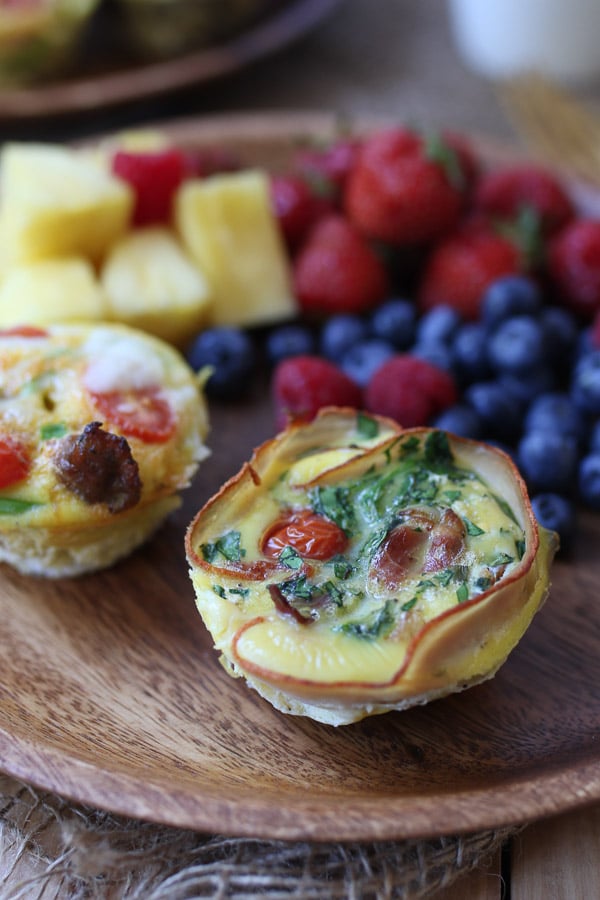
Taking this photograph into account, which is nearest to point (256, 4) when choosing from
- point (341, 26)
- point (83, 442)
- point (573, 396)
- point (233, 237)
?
point (341, 26)

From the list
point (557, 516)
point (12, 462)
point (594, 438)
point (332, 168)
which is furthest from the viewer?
point (332, 168)

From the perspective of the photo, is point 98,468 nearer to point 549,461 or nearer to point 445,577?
point 445,577

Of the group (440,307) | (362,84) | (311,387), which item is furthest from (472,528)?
(362,84)

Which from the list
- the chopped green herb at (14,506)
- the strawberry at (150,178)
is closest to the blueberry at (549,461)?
the chopped green herb at (14,506)

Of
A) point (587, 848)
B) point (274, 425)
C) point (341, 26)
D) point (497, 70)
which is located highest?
point (341, 26)

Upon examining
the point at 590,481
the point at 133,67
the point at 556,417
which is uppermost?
the point at 133,67

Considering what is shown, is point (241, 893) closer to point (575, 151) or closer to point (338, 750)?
point (338, 750)

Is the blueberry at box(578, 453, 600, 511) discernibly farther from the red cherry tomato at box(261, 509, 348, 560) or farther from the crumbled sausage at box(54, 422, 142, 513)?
the crumbled sausage at box(54, 422, 142, 513)
